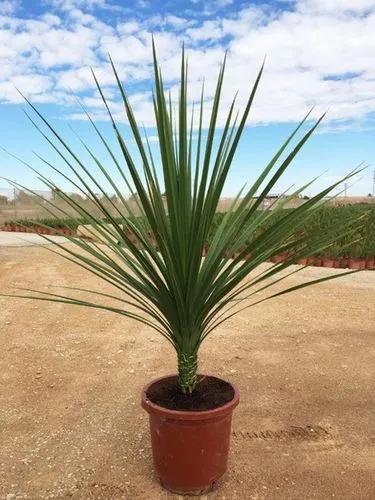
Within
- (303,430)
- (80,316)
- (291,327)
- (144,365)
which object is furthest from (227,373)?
(80,316)

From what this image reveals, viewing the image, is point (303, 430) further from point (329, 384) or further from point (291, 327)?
point (291, 327)

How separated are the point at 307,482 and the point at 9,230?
46.6 ft

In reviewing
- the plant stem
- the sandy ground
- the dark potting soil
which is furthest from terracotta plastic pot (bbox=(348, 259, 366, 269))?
the plant stem

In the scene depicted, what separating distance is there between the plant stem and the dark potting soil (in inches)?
1.4

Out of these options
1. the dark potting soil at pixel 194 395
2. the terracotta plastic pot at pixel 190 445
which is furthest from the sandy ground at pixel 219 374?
the dark potting soil at pixel 194 395

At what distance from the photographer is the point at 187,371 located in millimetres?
2207

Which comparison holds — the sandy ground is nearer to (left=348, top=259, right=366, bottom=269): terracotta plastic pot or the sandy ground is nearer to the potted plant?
the potted plant

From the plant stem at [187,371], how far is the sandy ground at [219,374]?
0.45 metres

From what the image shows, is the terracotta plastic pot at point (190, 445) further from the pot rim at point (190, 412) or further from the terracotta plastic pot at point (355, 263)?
the terracotta plastic pot at point (355, 263)

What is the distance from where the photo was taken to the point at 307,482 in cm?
228

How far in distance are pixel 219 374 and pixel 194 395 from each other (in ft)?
4.42

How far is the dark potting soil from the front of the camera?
216cm

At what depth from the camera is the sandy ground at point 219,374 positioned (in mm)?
2311

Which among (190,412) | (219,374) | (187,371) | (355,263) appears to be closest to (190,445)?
(190,412)
